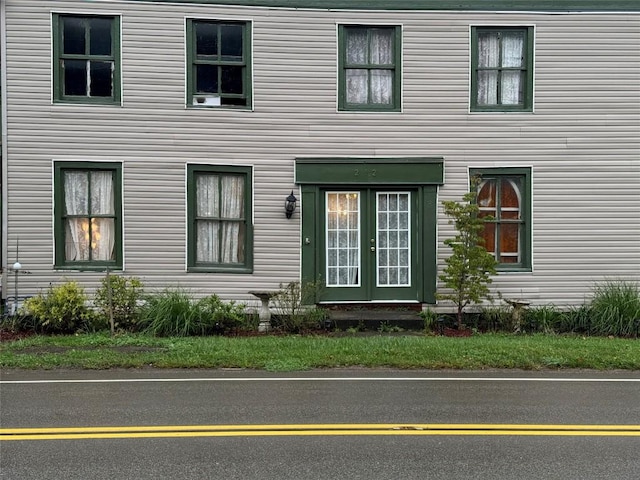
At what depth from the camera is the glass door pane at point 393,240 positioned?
43.3 feet

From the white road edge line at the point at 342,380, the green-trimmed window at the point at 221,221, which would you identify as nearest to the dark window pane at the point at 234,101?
the green-trimmed window at the point at 221,221

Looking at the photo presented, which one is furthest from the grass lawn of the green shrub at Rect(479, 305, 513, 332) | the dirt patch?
the green shrub at Rect(479, 305, 513, 332)

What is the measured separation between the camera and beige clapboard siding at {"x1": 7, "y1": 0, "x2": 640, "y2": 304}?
12.5 meters

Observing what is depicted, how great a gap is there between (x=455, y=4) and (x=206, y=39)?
524 cm

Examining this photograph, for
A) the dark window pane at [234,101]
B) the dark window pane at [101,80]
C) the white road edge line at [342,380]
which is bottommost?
the white road edge line at [342,380]

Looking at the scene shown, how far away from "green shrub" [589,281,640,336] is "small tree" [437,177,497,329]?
2.37 meters

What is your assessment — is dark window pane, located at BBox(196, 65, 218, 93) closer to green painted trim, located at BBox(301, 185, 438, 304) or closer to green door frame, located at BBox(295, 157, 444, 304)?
green door frame, located at BBox(295, 157, 444, 304)

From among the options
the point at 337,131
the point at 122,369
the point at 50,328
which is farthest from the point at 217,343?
the point at 337,131

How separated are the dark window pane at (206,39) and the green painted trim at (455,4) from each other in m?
0.47

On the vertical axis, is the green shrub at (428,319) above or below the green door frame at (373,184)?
below

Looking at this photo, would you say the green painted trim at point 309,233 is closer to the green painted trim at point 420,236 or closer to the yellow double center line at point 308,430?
the green painted trim at point 420,236

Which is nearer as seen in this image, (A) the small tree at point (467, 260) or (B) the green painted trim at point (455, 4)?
(A) the small tree at point (467, 260)

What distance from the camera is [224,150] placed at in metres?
12.8

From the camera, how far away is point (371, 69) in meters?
13.0
